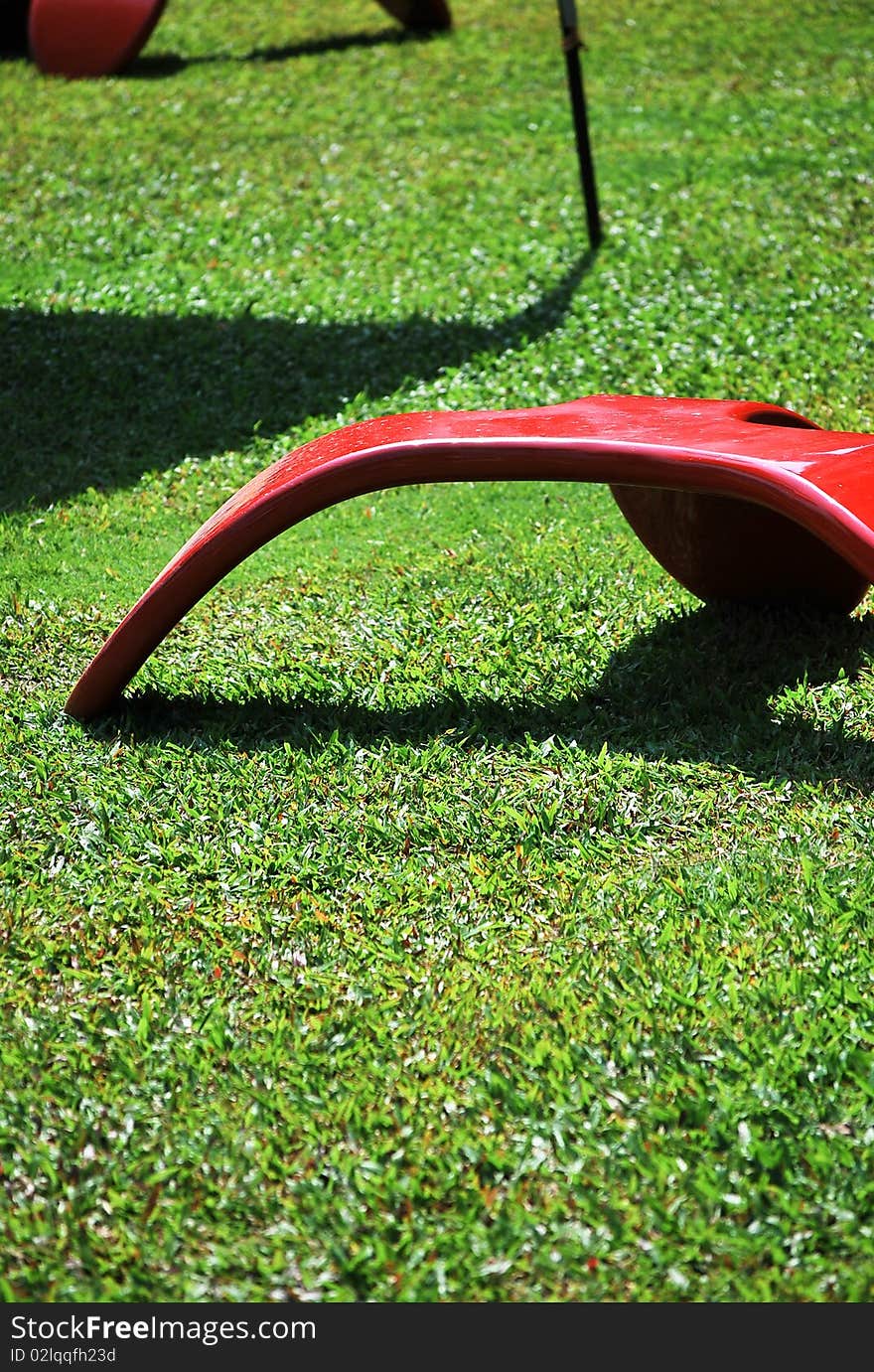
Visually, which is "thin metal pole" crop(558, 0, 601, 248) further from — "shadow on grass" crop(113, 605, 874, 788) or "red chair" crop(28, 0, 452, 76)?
"red chair" crop(28, 0, 452, 76)

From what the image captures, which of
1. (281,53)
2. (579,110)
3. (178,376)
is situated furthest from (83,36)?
(178,376)

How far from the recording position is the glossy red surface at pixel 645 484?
11.8 feet

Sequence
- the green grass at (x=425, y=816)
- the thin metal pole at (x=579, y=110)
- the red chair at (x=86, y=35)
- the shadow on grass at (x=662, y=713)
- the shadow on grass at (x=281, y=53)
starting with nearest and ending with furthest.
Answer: the green grass at (x=425, y=816)
the shadow on grass at (x=662, y=713)
the thin metal pole at (x=579, y=110)
the red chair at (x=86, y=35)
the shadow on grass at (x=281, y=53)

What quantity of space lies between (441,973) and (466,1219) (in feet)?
2.35

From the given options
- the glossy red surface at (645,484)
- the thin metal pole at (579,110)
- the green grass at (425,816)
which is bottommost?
the green grass at (425,816)

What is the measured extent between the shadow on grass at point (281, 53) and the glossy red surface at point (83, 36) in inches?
9.2

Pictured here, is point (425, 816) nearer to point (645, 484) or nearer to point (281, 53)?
point (645, 484)

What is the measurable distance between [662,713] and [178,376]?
421cm

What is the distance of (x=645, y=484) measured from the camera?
3.69 meters

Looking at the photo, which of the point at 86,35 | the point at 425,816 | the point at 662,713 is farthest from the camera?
the point at 86,35

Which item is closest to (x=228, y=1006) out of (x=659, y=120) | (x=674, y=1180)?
(x=674, y=1180)

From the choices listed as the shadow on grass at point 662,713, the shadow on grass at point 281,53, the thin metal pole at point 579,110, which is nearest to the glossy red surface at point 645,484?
the shadow on grass at point 662,713

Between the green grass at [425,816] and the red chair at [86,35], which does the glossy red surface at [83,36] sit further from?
the green grass at [425,816]

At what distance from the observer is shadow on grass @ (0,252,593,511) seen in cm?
A: 661
